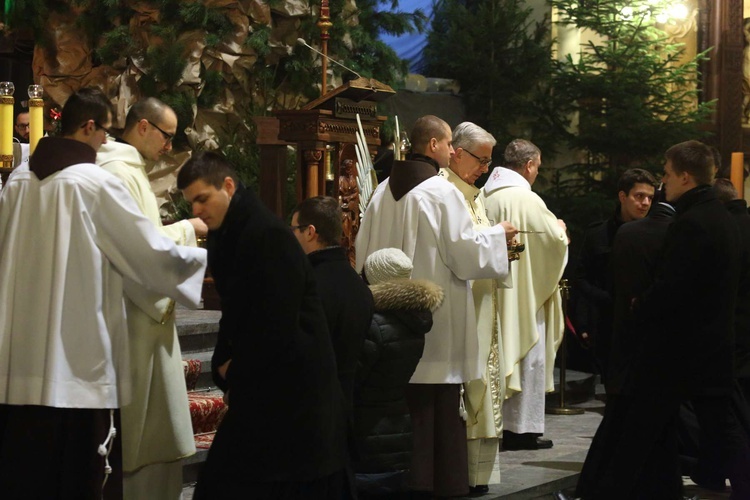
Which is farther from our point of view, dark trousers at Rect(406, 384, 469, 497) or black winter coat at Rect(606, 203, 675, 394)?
black winter coat at Rect(606, 203, 675, 394)

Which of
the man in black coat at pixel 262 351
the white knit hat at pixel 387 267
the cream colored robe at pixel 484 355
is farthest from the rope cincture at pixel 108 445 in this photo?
the cream colored robe at pixel 484 355

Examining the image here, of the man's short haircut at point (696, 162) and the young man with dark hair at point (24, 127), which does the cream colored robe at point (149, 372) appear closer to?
the man's short haircut at point (696, 162)

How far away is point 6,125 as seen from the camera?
5.34 metres

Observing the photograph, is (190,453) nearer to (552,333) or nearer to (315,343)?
(315,343)

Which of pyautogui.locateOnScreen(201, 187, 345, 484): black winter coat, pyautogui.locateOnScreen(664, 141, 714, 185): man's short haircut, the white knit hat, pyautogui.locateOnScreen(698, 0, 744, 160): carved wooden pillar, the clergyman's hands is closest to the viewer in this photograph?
pyautogui.locateOnScreen(201, 187, 345, 484): black winter coat

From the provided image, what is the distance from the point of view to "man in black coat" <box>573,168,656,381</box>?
292 inches

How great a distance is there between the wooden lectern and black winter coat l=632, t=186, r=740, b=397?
2.43 meters

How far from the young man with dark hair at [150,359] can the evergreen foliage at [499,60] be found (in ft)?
27.7

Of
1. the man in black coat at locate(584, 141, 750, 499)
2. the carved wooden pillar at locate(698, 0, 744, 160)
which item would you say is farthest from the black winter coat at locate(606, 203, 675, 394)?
the carved wooden pillar at locate(698, 0, 744, 160)

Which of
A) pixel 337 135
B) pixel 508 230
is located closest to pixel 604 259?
pixel 337 135

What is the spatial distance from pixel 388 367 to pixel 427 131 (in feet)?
4.88

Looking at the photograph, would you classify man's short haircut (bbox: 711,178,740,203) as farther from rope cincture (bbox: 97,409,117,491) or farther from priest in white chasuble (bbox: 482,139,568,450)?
rope cincture (bbox: 97,409,117,491)

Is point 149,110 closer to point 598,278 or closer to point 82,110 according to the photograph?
point 82,110

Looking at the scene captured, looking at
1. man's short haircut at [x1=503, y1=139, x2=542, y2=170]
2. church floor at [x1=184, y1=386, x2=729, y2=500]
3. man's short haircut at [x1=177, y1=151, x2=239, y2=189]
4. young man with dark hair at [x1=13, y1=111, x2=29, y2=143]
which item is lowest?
church floor at [x1=184, y1=386, x2=729, y2=500]
